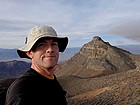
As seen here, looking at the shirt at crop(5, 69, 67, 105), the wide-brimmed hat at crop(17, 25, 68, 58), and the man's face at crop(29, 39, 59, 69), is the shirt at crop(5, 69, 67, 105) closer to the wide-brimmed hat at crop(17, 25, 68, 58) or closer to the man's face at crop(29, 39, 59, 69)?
the man's face at crop(29, 39, 59, 69)

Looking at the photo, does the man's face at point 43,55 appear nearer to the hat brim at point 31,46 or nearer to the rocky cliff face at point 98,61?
the hat brim at point 31,46

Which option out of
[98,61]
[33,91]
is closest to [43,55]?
[33,91]

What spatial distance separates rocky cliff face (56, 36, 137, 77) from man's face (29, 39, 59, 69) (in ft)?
256

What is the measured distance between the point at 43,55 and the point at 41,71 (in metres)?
0.20

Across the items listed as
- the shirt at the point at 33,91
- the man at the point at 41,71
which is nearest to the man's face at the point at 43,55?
the man at the point at 41,71

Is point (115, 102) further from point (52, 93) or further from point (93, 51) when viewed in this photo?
point (93, 51)

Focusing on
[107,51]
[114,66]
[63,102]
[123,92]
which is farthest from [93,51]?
[63,102]

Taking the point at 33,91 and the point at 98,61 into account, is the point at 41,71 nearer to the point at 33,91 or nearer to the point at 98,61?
the point at 33,91

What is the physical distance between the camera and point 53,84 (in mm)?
3771

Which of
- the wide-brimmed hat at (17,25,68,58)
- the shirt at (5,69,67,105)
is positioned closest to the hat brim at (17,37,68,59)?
the wide-brimmed hat at (17,25,68,58)

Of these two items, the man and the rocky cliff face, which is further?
the rocky cliff face

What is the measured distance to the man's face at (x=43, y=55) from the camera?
3666 mm

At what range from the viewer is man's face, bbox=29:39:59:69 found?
3.67 meters

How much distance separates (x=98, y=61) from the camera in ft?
305
